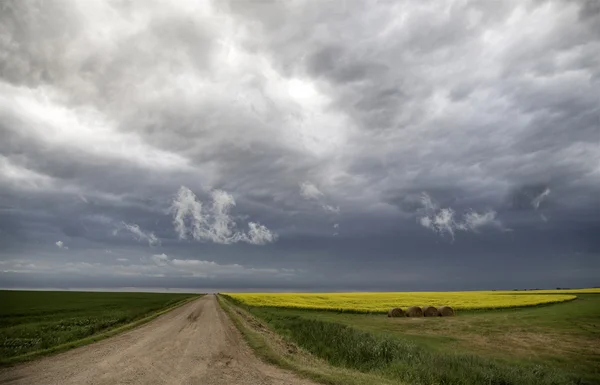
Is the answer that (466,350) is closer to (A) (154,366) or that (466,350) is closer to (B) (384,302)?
(A) (154,366)

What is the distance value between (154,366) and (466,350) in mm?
17791

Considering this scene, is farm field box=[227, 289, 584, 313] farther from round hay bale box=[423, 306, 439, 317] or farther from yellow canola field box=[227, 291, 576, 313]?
round hay bale box=[423, 306, 439, 317]

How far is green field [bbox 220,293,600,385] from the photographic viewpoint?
51.9 feet

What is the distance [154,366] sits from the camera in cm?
1599

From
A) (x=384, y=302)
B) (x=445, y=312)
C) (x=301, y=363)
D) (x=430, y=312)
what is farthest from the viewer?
(x=384, y=302)

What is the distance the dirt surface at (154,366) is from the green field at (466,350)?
3.50m

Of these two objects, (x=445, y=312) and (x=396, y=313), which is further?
(x=445, y=312)

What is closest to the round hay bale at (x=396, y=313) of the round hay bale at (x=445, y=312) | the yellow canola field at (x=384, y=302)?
the round hay bale at (x=445, y=312)

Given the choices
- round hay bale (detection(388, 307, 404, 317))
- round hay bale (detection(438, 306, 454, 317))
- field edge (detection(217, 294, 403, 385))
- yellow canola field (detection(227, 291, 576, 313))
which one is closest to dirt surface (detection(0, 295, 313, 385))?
field edge (detection(217, 294, 403, 385))

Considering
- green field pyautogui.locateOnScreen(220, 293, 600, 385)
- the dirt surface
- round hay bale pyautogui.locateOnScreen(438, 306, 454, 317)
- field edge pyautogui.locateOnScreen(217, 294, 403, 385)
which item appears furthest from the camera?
round hay bale pyautogui.locateOnScreen(438, 306, 454, 317)

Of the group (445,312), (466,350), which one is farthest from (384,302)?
(466,350)

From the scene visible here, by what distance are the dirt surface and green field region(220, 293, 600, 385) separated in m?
3.50

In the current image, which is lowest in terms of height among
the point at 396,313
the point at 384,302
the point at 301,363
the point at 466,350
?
the point at 466,350

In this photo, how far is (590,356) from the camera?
21766mm
